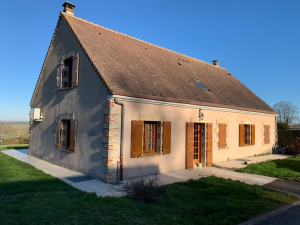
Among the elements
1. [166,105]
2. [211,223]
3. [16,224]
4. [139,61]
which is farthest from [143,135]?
[16,224]

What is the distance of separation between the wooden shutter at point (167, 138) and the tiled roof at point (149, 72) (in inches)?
40.1

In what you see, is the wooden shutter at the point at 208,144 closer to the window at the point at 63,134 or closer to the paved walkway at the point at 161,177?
the paved walkway at the point at 161,177

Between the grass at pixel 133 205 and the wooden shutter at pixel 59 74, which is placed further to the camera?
the wooden shutter at pixel 59 74

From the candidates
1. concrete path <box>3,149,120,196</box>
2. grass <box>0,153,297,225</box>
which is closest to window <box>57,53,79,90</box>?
concrete path <box>3,149,120,196</box>

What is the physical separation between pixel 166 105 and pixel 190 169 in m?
A: 2.93

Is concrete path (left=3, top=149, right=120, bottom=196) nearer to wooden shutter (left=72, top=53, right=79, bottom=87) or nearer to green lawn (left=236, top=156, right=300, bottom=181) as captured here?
wooden shutter (left=72, top=53, right=79, bottom=87)

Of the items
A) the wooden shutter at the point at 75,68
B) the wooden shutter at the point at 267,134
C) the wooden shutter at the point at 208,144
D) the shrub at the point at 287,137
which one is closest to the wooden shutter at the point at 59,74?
the wooden shutter at the point at 75,68

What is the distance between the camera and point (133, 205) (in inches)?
187

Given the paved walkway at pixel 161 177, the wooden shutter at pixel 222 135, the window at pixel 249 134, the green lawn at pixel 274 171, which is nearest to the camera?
the paved walkway at pixel 161 177

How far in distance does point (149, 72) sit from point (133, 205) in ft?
20.3

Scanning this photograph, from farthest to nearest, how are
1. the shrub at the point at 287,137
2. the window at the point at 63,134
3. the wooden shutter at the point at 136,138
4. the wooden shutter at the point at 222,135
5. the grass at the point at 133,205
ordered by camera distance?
the shrub at the point at 287,137
the wooden shutter at the point at 222,135
the window at the point at 63,134
the wooden shutter at the point at 136,138
the grass at the point at 133,205

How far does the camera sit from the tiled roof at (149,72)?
26.0ft

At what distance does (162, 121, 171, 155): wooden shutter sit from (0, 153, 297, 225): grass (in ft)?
6.29

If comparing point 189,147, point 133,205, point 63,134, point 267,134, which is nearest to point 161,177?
point 189,147
